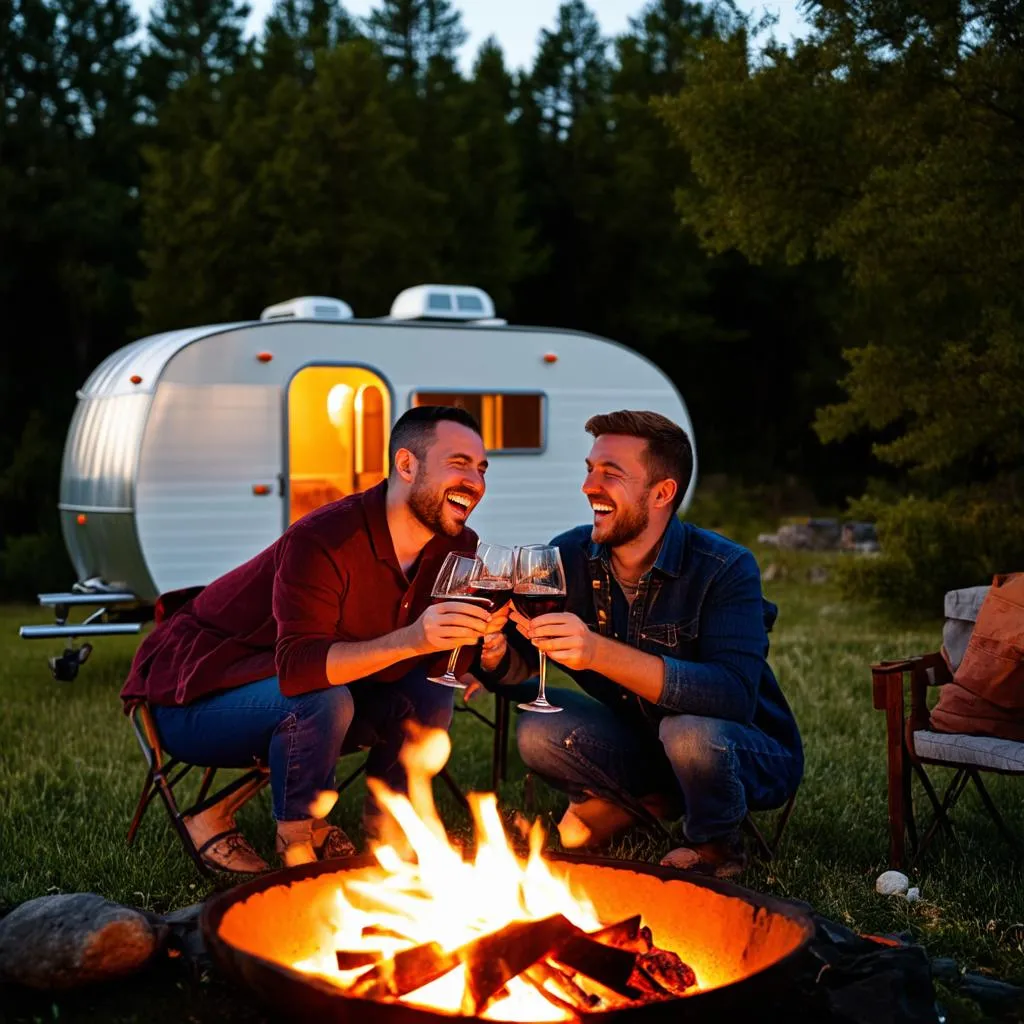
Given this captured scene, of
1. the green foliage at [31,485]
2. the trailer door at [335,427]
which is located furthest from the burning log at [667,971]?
the green foliage at [31,485]

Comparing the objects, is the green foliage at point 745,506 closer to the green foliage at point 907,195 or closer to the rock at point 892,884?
the green foliage at point 907,195

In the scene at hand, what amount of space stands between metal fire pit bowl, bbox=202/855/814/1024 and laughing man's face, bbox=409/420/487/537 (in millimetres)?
1032

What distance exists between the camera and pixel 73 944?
2754mm

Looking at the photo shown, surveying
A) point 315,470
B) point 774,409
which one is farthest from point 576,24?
point 315,470

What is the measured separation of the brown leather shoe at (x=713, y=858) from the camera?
3.58 metres

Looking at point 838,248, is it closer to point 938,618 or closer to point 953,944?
point 938,618

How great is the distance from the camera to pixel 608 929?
247cm

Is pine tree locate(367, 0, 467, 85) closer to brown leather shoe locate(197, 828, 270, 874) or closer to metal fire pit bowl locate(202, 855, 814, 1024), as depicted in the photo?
brown leather shoe locate(197, 828, 270, 874)

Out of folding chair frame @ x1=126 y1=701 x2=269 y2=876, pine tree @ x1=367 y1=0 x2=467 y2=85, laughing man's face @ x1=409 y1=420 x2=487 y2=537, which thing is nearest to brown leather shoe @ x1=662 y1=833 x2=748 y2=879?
laughing man's face @ x1=409 y1=420 x2=487 y2=537

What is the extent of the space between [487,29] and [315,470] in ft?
53.4

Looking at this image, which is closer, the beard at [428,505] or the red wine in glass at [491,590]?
the red wine in glass at [491,590]

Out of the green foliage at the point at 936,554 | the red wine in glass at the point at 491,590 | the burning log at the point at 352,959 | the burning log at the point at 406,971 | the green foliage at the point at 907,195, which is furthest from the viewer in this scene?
the green foliage at the point at 936,554

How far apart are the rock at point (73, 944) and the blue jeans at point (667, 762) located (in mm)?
1274

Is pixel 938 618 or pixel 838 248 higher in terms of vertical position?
pixel 838 248
